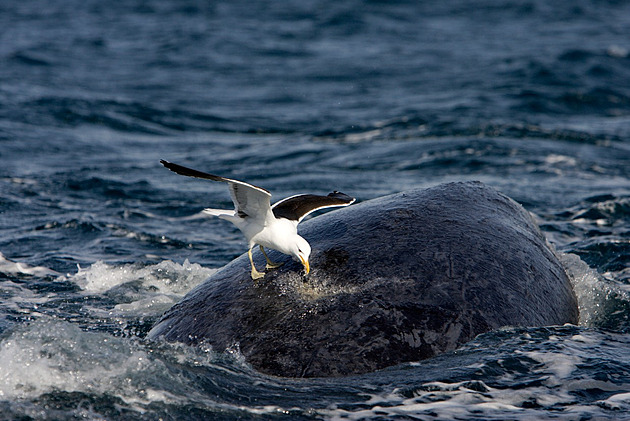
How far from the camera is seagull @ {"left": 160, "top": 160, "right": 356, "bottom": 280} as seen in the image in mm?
5852

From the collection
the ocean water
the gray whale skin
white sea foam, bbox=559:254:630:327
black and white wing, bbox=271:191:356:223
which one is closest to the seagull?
black and white wing, bbox=271:191:356:223

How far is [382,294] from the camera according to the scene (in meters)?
5.57

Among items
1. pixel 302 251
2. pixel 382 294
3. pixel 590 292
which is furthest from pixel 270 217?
pixel 590 292

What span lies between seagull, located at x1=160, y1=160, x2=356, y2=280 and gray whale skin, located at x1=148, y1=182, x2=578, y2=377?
0.16 meters

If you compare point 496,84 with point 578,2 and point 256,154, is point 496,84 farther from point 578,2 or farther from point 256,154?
point 578,2

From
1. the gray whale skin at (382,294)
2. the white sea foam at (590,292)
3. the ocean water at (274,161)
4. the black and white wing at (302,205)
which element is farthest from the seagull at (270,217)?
the white sea foam at (590,292)

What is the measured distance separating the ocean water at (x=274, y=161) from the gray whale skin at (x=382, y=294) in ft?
0.51

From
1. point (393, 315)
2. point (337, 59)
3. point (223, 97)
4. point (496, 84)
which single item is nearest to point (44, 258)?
point (393, 315)

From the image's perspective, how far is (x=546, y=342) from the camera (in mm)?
5754

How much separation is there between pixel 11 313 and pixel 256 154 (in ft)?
28.3

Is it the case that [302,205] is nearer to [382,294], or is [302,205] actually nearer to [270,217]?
[270,217]

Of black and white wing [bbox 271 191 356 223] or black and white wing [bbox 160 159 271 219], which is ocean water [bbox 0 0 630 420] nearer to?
black and white wing [bbox 160 159 271 219]

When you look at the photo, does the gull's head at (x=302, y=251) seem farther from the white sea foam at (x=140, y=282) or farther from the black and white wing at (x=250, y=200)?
the white sea foam at (x=140, y=282)

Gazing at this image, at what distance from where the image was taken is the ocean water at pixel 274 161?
5027mm
